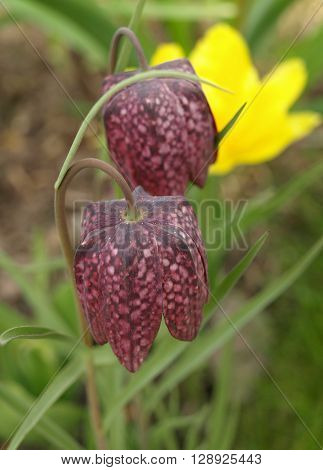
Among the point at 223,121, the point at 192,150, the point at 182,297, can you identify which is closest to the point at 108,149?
the point at 192,150

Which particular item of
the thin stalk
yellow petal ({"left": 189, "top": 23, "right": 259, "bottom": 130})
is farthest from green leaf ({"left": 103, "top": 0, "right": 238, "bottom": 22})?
the thin stalk

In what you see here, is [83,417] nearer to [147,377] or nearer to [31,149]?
[147,377]

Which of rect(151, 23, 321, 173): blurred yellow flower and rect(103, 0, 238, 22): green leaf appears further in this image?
rect(103, 0, 238, 22): green leaf

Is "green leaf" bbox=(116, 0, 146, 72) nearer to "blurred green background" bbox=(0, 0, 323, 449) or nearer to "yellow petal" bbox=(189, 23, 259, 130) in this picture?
"blurred green background" bbox=(0, 0, 323, 449)

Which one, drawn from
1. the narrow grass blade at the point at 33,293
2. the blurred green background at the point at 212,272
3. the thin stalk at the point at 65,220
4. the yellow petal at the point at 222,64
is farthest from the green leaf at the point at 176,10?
the thin stalk at the point at 65,220

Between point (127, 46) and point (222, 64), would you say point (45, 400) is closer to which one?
point (127, 46)

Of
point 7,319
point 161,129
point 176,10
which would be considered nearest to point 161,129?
point 161,129

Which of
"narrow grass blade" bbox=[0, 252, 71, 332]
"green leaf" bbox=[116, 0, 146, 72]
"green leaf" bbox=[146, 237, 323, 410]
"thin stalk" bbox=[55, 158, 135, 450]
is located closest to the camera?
"thin stalk" bbox=[55, 158, 135, 450]
